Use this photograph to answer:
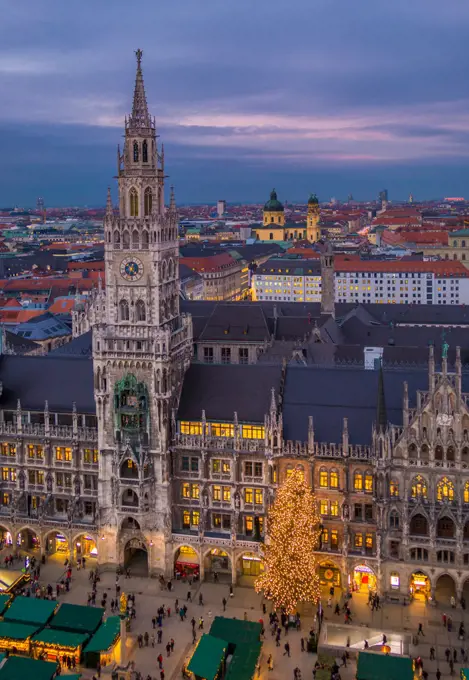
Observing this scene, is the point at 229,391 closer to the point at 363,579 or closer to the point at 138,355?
the point at 138,355

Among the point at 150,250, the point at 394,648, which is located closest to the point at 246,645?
the point at 394,648

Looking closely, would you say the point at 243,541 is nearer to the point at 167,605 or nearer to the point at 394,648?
the point at 167,605

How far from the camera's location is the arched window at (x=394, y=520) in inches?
3130

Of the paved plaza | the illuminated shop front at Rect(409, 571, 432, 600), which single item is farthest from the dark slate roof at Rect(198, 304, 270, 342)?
the illuminated shop front at Rect(409, 571, 432, 600)

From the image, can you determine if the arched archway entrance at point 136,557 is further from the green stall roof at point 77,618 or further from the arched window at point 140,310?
the arched window at point 140,310

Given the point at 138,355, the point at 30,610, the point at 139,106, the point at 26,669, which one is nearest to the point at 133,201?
the point at 139,106

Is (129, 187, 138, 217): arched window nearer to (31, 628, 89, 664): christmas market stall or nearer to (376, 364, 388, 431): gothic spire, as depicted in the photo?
(376, 364, 388, 431): gothic spire

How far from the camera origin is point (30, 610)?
72.6 metres

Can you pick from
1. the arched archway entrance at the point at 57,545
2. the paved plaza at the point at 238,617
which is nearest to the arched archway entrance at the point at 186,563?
the paved plaza at the point at 238,617

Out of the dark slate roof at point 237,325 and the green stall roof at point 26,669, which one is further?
the dark slate roof at point 237,325

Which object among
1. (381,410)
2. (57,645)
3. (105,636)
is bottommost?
(57,645)

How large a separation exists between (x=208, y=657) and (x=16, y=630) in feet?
57.0

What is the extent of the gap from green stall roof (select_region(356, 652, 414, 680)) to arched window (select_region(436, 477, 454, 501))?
17.4 meters

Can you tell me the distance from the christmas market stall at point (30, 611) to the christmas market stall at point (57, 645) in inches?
70.4
